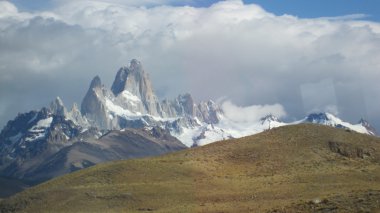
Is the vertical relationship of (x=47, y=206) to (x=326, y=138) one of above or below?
below

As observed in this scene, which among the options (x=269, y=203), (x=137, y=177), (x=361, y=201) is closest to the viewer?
(x=361, y=201)

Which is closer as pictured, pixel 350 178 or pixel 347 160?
pixel 350 178

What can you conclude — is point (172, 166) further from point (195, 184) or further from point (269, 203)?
point (269, 203)

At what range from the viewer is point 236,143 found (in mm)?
161000

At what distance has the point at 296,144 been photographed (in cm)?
15525

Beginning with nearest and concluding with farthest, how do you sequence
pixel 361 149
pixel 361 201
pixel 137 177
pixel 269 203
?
pixel 361 201 → pixel 269 203 → pixel 137 177 → pixel 361 149

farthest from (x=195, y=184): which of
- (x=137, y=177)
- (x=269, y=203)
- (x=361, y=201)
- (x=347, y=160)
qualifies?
(x=361, y=201)

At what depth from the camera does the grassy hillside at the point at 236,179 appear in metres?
118

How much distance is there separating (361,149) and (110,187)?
170 feet

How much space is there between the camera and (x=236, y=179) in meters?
135

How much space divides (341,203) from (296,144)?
196 ft

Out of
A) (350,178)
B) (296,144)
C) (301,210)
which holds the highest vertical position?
(296,144)

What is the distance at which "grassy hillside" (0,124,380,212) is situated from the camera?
388 feet

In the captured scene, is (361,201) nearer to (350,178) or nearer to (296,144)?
(350,178)
